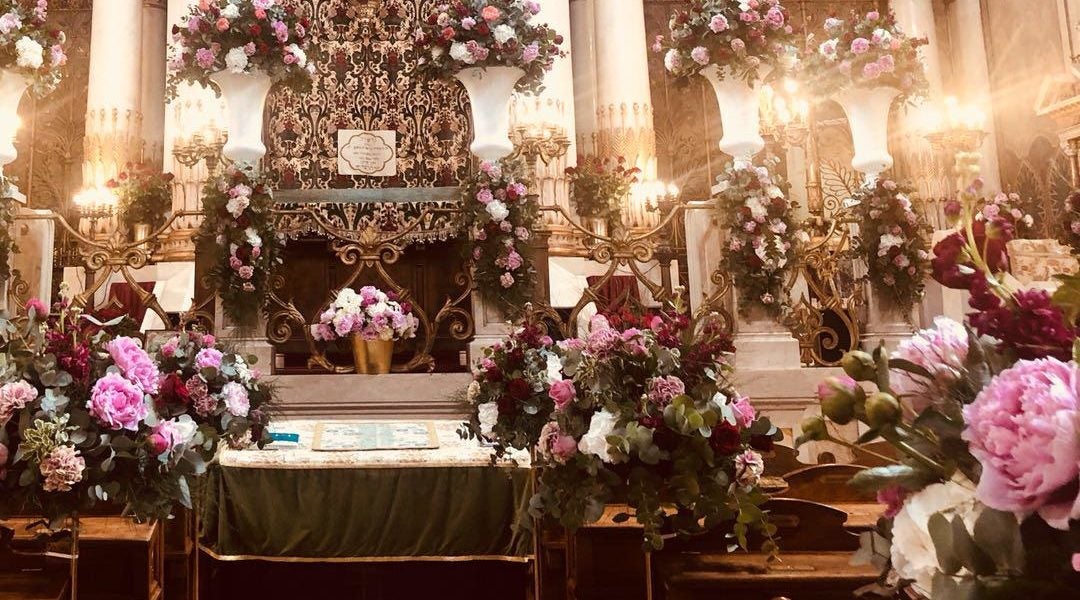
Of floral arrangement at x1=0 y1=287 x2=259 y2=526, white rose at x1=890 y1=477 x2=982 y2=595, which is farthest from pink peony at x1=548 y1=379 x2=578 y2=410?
white rose at x1=890 y1=477 x2=982 y2=595

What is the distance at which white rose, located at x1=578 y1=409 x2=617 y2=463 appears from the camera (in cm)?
270

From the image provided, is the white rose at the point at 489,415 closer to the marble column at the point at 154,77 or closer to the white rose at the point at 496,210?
the white rose at the point at 496,210

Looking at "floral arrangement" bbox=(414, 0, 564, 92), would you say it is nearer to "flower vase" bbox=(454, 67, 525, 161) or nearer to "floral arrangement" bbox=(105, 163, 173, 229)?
"flower vase" bbox=(454, 67, 525, 161)

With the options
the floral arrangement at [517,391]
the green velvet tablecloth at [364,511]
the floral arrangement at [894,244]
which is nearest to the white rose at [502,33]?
the floral arrangement at [517,391]

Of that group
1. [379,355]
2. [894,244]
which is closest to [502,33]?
[379,355]

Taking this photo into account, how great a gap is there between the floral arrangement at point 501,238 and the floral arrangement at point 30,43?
3257 mm

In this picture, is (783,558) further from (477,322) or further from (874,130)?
(874,130)

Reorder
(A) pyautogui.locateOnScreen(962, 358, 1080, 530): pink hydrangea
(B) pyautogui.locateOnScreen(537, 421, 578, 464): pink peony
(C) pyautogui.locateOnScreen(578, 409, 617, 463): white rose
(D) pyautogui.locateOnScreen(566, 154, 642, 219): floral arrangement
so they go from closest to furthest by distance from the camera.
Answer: (A) pyautogui.locateOnScreen(962, 358, 1080, 530): pink hydrangea
(C) pyautogui.locateOnScreen(578, 409, 617, 463): white rose
(B) pyautogui.locateOnScreen(537, 421, 578, 464): pink peony
(D) pyautogui.locateOnScreen(566, 154, 642, 219): floral arrangement

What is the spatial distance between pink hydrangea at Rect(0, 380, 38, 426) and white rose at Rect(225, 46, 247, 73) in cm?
371

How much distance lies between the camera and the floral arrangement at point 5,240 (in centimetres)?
547

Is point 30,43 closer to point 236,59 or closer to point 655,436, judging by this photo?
point 236,59

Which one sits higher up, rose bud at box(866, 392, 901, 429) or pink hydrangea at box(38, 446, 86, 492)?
rose bud at box(866, 392, 901, 429)

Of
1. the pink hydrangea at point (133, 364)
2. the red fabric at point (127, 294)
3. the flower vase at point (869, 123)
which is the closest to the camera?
the pink hydrangea at point (133, 364)

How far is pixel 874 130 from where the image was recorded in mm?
6375
